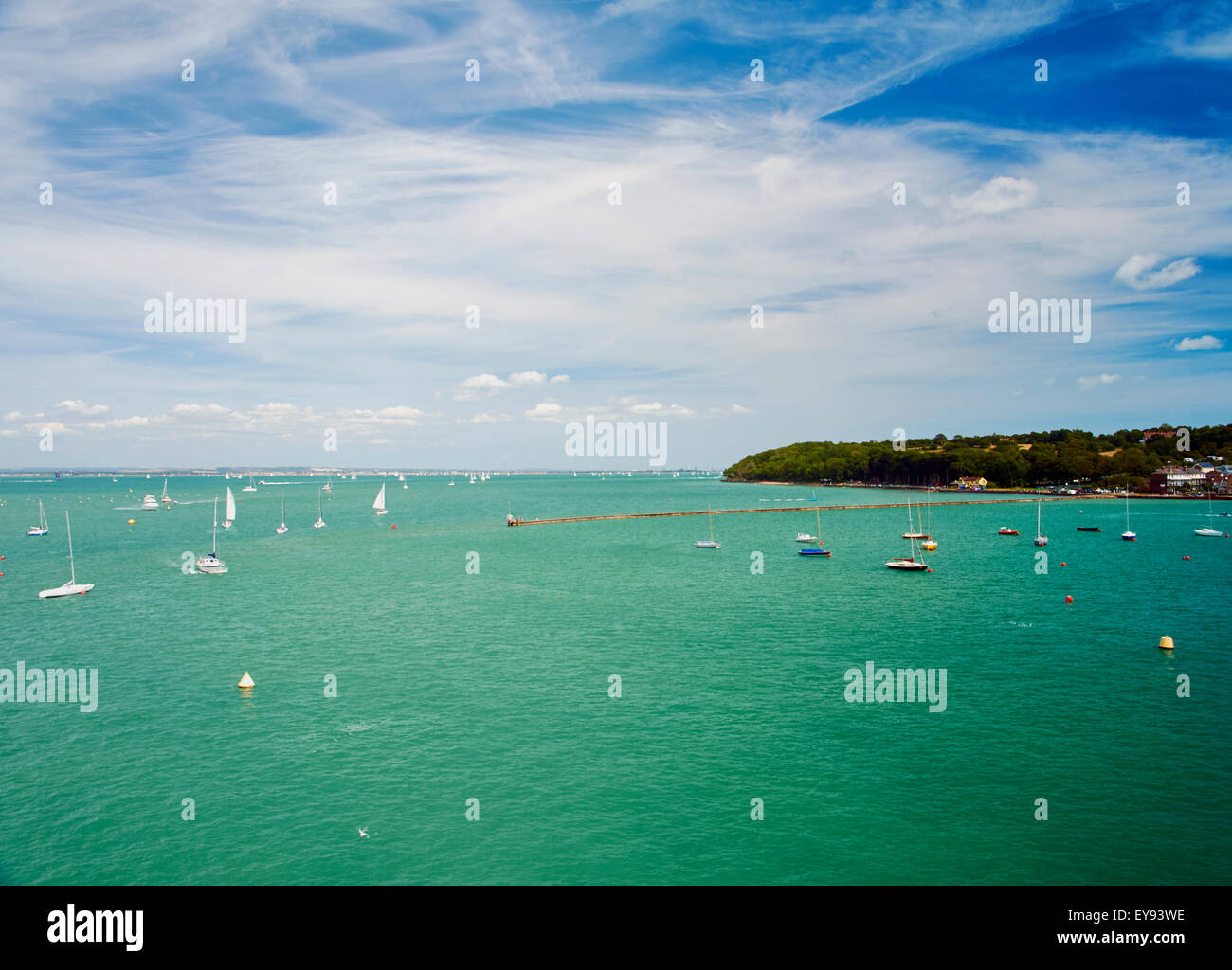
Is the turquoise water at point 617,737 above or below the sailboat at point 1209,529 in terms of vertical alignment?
below

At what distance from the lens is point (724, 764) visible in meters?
33.0

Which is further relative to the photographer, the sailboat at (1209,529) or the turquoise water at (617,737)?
the sailboat at (1209,529)

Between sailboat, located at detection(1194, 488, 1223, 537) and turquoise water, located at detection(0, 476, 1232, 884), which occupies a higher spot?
sailboat, located at detection(1194, 488, 1223, 537)

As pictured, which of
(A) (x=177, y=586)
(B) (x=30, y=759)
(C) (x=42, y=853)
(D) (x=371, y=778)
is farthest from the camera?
(A) (x=177, y=586)

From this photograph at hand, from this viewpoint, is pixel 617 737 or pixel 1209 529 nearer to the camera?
pixel 617 737

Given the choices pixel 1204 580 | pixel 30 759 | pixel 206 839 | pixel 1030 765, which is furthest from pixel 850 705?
pixel 1204 580

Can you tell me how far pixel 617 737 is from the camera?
120 ft

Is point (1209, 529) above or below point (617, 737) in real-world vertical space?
above

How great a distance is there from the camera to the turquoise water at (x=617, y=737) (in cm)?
2575

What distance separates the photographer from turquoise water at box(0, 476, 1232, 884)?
25.8 metres
